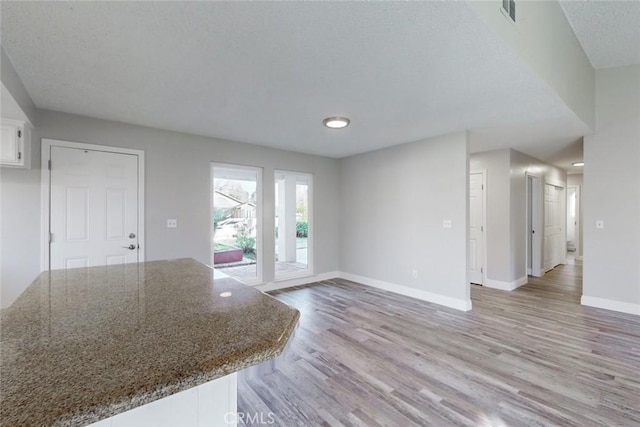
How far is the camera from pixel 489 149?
15.6 feet

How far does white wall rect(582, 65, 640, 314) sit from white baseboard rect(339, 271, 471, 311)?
1823 mm

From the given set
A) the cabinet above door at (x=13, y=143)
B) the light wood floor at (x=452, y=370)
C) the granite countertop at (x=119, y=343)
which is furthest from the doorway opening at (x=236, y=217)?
the granite countertop at (x=119, y=343)

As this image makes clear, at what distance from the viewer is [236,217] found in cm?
548

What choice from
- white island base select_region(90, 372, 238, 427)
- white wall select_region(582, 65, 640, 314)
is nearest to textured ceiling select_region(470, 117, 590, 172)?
white wall select_region(582, 65, 640, 314)

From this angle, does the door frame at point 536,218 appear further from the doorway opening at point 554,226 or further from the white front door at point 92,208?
the white front door at point 92,208

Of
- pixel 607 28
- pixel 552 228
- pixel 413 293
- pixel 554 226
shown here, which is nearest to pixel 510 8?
pixel 607 28

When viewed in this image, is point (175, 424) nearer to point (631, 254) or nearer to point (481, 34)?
point (481, 34)

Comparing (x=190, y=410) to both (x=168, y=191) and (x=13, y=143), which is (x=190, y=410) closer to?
(x=13, y=143)

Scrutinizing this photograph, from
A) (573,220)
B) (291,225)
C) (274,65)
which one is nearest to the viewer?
(274,65)

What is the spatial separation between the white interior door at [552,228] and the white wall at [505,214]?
4.91ft

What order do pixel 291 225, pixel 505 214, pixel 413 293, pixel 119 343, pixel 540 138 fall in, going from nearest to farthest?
pixel 119 343 → pixel 540 138 → pixel 413 293 → pixel 505 214 → pixel 291 225

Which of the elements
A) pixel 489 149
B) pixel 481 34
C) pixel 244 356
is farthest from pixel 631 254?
pixel 244 356

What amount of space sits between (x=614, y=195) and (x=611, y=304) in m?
1.43

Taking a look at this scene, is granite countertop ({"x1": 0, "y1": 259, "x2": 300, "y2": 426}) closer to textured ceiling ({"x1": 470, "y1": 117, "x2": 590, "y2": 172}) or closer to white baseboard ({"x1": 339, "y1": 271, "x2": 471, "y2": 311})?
white baseboard ({"x1": 339, "y1": 271, "x2": 471, "y2": 311})
